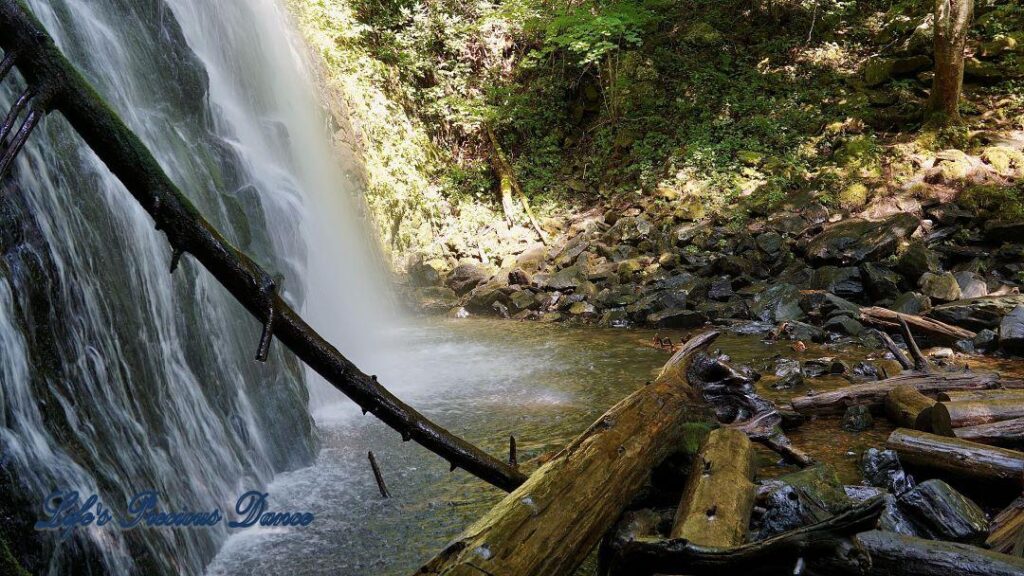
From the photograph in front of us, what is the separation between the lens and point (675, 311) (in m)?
11.4

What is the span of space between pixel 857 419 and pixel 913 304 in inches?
195

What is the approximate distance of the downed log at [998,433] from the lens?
446 centimetres

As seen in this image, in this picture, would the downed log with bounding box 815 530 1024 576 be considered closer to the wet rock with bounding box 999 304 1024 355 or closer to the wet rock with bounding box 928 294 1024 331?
the wet rock with bounding box 999 304 1024 355

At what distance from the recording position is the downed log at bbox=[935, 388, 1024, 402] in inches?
200

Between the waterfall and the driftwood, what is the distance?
→ 65.6 inches

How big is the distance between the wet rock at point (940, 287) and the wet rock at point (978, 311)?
1.67 ft

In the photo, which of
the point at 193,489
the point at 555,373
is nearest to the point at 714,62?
the point at 555,373

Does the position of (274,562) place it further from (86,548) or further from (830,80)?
(830,80)

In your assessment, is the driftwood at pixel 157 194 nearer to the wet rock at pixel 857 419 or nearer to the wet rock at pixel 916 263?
the wet rock at pixel 857 419

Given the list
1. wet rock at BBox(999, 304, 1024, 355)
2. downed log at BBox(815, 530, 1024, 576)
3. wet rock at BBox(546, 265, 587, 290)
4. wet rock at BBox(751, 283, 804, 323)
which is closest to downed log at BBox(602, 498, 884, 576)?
downed log at BBox(815, 530, 1024, 576)

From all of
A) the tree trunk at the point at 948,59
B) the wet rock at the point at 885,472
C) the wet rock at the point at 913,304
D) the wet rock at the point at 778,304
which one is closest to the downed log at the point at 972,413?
the wet rock at the point at 885,472

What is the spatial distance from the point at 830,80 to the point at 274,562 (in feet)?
58.7

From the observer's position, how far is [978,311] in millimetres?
8469

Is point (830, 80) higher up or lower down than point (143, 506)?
higher up
